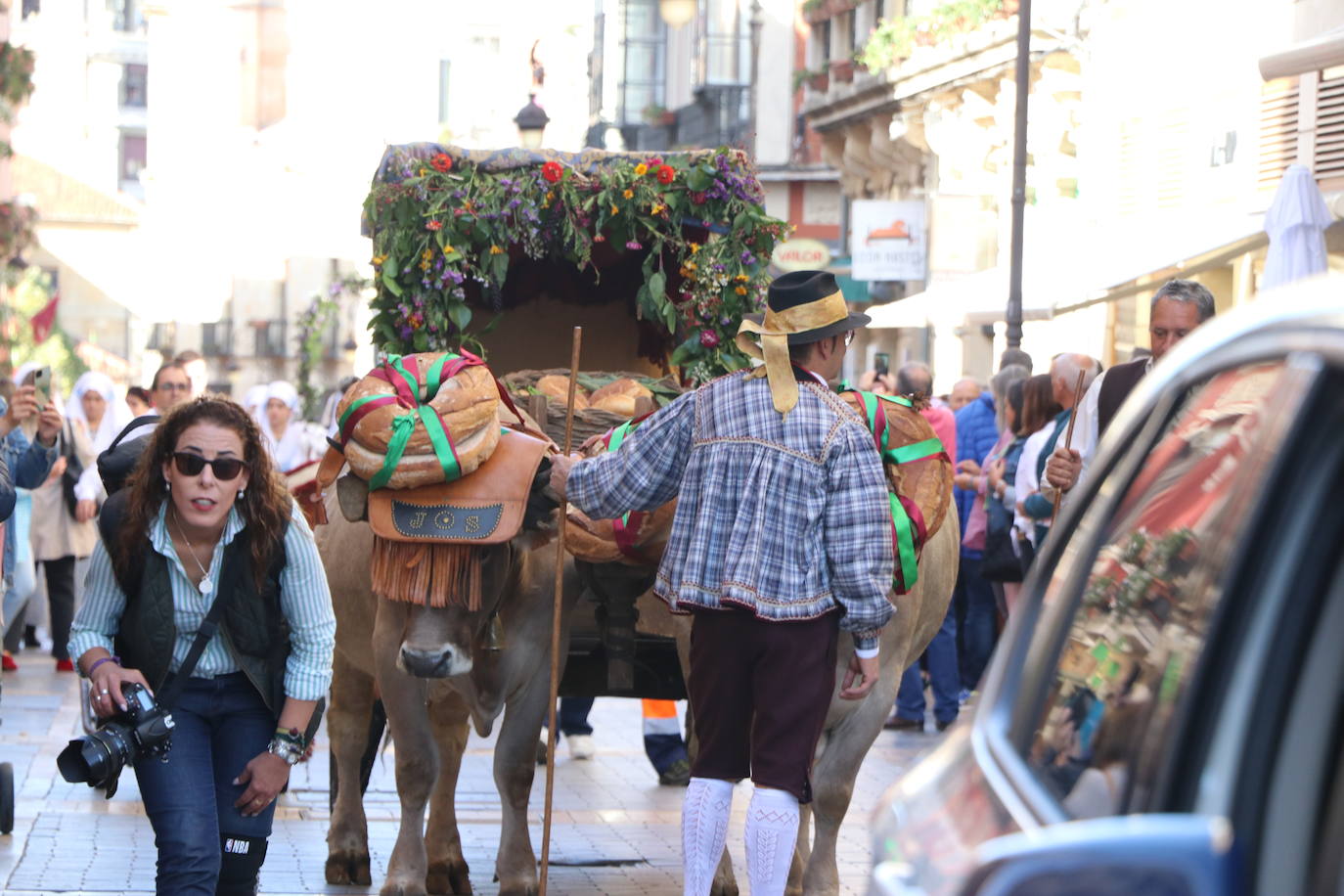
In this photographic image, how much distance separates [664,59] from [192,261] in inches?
582

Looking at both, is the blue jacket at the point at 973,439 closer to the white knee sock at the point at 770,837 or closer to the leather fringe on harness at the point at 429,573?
the leather fringe on harness at the point at 429,573

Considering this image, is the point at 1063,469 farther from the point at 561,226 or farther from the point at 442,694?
the point at 561,226

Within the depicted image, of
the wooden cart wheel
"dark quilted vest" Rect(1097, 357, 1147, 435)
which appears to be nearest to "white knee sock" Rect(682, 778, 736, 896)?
"dark quilted vest" Rect(1097, 357, 1147, 435)

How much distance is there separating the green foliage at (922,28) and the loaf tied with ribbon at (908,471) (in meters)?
24.3

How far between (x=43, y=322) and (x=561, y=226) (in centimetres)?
5298

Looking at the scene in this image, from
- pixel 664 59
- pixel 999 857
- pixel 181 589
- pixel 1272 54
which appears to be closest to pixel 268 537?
pixel 181 589

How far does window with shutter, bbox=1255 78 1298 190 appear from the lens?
64.4 feet

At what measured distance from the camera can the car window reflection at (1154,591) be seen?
2203 millimetres

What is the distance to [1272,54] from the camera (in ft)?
36.4

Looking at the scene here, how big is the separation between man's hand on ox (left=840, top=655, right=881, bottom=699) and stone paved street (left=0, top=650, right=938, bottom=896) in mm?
1876

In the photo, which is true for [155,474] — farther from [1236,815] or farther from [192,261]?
[192,261]

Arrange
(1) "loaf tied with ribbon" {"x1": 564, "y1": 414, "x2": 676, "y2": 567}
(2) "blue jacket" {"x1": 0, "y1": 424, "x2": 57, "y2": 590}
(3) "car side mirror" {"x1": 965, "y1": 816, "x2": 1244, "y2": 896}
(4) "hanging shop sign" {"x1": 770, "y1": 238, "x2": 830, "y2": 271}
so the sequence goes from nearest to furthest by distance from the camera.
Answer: (3) "car side mirror" {"x1": 965, "y1": 816, "x2": 1244, "y2": 896} → (1) "loaf tied with ribbon" {"x1": 564, "y1": 414, "x2": 676, "y2": 567} → (2) "blue jacket" {"x1": 0, "y1": 424, "x2": 57, "y2": 590} → (4) "hanging shop sign" {"x1": 770, "y1": 238, "x2": 830, "y2": 271}

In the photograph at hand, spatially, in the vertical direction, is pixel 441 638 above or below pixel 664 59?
below

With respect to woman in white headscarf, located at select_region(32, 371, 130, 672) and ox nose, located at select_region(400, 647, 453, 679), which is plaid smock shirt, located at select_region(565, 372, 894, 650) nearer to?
ox nose, located at select_region(400, 647, 453, 679)
